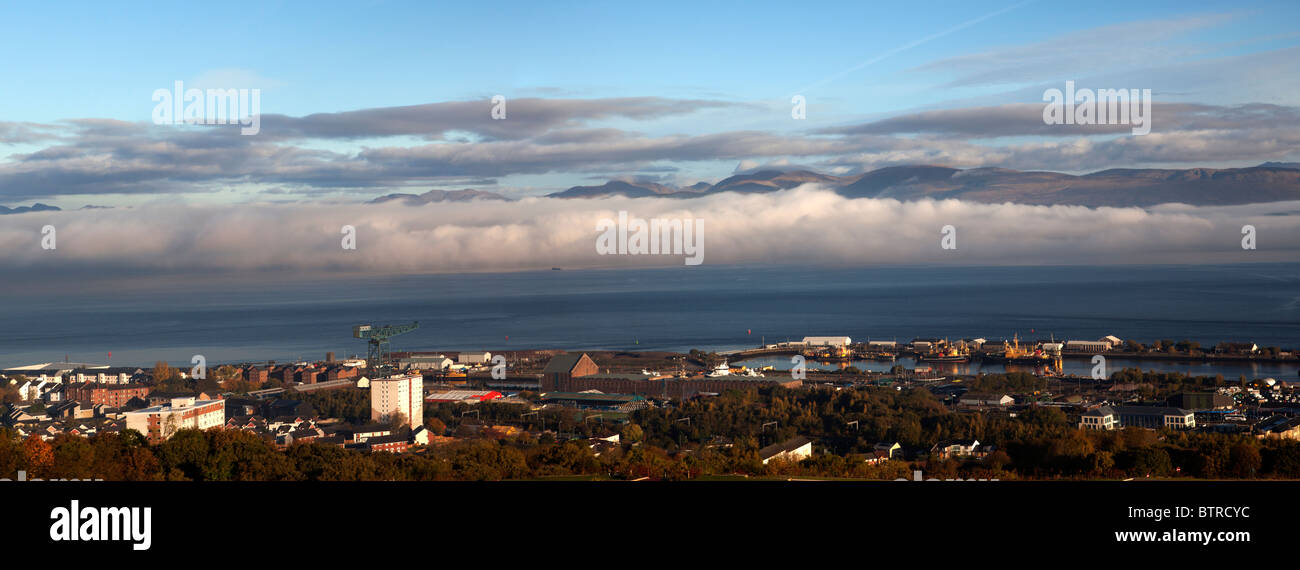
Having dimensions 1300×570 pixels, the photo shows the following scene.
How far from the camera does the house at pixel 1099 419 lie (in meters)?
16.8

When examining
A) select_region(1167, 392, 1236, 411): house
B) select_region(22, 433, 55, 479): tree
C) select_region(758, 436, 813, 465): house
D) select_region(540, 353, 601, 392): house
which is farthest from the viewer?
select_region(540, 353, 601, 392): house

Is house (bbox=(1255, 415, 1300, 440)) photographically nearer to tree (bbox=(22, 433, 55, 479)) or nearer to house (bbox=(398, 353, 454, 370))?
tree (bbox=(22, 433, 55, 479))

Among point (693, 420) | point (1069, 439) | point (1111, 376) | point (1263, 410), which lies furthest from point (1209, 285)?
point (1069, 439)

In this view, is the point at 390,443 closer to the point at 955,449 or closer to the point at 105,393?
the point at 955,449

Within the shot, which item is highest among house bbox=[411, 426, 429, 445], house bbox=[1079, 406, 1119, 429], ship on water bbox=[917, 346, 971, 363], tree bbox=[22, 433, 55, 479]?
tree bbox=[22, 433, 55, 479]

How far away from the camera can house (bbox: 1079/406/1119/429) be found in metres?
16.8

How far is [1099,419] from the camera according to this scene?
17062mm

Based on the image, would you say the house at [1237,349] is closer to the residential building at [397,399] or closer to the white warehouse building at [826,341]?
the white warehouse building at [826,341]

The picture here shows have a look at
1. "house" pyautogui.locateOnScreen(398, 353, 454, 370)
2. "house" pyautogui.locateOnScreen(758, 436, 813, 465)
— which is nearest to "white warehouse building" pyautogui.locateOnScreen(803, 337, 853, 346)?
"house" pyautogui.locateOnScreen(398, 353, 454, 370)

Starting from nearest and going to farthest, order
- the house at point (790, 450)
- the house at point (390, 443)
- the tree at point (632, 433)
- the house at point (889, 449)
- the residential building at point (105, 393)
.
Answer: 1. the house at point (790, 450)
2. the house at point (889, 449)
3. the house at point (390, 443)
4. the tree at point (632, 433)
5. the residential building at point (105, 393)

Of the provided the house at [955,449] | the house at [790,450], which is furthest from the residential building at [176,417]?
the house at [955,449]
